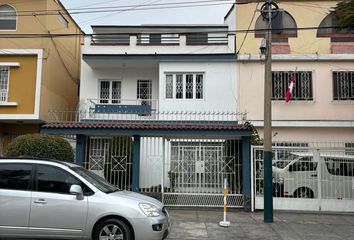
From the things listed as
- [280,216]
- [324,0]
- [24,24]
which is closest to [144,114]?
[24,24]

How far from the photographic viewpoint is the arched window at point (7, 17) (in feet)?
62.3

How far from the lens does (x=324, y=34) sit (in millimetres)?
18703

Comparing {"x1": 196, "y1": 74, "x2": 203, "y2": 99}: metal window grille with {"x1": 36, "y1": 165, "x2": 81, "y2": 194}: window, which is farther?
{"x1": 196, "y1": 74, "x2": 203, "y2": 99}: metal window grille

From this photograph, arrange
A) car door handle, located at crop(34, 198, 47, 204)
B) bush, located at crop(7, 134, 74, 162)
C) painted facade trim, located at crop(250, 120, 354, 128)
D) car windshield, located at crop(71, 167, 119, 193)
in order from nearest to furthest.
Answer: car door handle, located at crop(34, 198, 47, 204) < car windshield, located at crop(71, 167, 119, 193) < bush, located at crop(7, 134, 74, 162) < painted facade trim, located at crop(250, 120, 354, 128)

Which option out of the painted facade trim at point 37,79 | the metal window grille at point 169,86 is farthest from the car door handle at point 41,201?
the metal window grille at point 169,86

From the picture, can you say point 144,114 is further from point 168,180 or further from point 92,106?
point 168,180

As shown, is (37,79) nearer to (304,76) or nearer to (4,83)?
(4,83)

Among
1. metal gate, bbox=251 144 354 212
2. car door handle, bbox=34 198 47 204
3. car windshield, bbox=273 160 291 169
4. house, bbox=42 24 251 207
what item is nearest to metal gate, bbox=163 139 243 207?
house, bbox=42 24 251 207

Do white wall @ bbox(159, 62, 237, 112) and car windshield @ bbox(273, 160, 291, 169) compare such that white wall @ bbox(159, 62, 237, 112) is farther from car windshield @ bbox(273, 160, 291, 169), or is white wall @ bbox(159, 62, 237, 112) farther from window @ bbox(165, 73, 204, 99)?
car windshield @ bbox(273, 160, 291, 169)

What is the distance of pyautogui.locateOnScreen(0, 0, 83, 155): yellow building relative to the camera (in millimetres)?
18219

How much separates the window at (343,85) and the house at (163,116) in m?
4.54

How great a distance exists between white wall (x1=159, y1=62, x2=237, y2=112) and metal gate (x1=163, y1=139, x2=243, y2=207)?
4.92 metres

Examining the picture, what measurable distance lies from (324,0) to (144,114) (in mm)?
9951

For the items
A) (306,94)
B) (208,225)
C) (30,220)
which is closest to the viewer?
(30,220)
